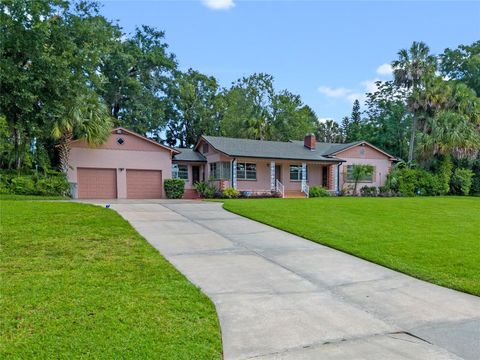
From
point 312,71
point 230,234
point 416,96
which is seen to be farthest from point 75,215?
point 416,96

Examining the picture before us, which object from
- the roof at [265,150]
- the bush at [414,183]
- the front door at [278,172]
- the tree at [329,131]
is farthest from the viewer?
the tree at [329,131]

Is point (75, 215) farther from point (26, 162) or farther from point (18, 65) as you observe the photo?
point (26, 162)

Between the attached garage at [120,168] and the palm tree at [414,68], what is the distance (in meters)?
21.2

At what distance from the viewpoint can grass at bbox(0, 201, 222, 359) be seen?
3227mm

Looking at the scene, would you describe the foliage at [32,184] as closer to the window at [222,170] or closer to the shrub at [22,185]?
the shrub at [22,185]

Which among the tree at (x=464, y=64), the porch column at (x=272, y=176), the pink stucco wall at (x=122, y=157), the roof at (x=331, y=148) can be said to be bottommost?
the porch column at (x=272, y=176)

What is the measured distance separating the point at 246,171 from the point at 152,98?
45.3 ft

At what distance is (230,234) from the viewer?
9438mm

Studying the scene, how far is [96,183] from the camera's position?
74.4 feet

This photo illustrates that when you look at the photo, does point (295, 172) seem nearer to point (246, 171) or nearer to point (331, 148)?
point (246, 171)

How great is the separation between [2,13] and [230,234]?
929cm

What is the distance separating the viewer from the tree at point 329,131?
5900 centimetres

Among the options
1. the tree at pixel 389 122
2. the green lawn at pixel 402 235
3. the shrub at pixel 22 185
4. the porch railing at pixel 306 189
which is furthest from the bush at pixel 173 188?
the tree at pixel 389 122

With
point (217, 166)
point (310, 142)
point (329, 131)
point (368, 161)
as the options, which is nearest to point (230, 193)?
point (217, 166)
